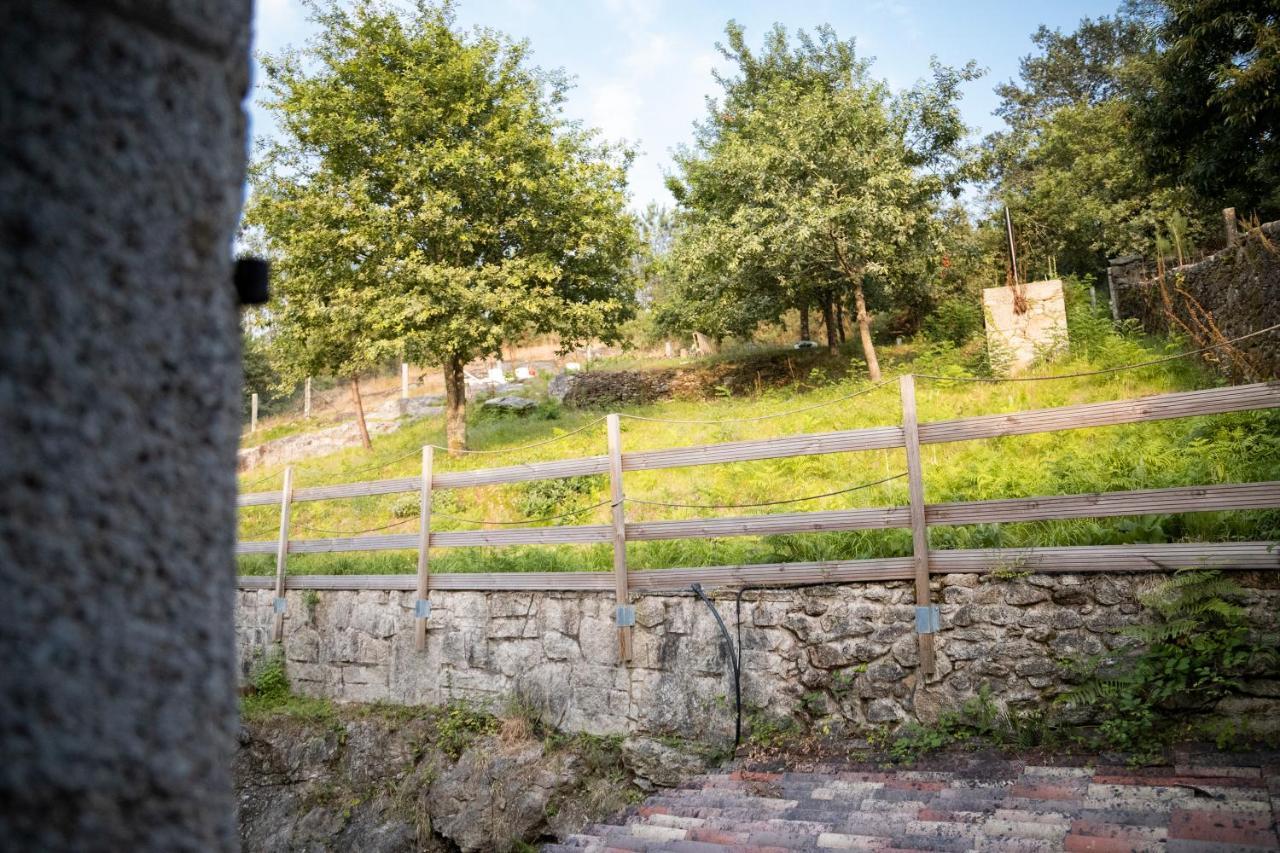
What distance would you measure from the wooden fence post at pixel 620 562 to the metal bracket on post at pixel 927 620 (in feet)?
6.52

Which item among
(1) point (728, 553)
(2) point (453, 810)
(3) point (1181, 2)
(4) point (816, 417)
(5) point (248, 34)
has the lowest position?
(2) point (453, 810)

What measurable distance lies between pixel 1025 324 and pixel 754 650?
8.72 metres

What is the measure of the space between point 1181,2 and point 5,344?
14.2m

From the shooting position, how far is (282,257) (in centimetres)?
1534

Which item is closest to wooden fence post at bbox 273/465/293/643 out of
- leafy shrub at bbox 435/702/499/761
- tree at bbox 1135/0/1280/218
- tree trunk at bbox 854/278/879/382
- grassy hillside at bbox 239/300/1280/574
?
grassy hillside at bbox 239/300/1280/574

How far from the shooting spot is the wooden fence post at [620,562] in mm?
6031

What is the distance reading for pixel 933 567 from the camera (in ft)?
16.6

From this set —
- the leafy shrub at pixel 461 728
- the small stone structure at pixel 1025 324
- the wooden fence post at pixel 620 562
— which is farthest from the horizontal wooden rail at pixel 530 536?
the small stone structure at pixel 1025 324

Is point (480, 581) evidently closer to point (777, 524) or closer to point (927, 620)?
point (777, 524)

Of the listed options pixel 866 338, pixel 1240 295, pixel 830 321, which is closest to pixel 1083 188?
pixel 830 321

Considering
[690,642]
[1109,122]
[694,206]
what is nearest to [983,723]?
[690,642]

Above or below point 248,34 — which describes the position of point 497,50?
above

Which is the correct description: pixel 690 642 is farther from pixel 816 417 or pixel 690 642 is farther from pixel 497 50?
pixel 497 50

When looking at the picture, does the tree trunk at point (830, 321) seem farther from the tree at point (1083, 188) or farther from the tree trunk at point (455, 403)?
the tree trunk at point (455, 403)
